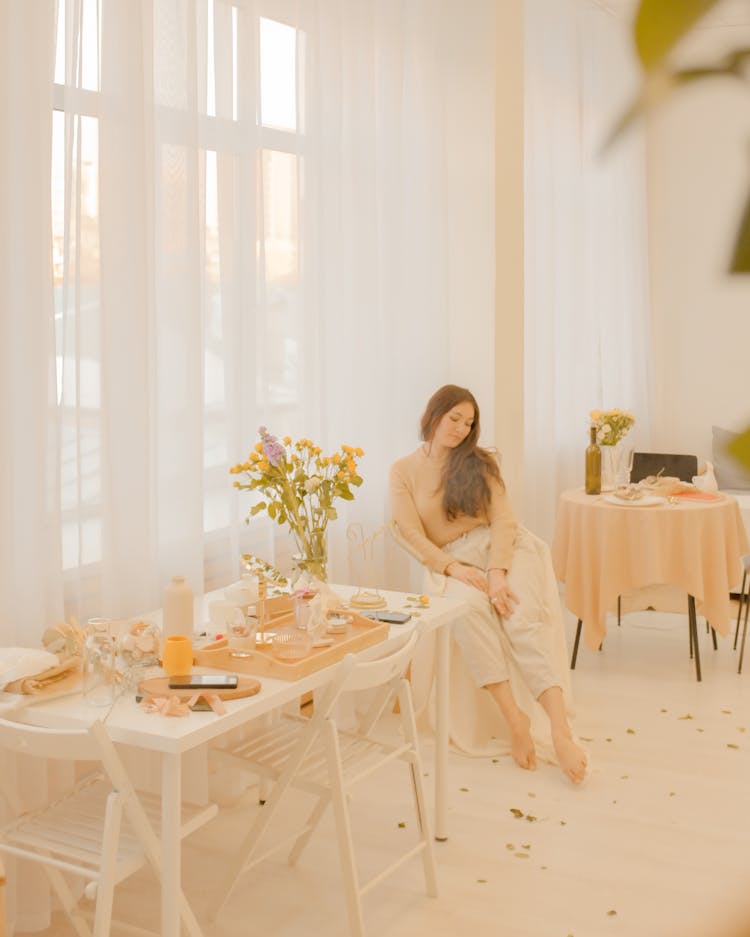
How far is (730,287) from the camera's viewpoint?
0.16m

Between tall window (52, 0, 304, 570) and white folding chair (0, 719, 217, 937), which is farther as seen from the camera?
tall window (52, 0, 304, 570)

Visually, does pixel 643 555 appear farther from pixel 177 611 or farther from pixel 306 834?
pixel 177 611

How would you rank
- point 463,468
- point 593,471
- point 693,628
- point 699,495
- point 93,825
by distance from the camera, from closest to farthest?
point 93,825 → point 463,468 → point 693,628 → point 593,471 → point 699,495

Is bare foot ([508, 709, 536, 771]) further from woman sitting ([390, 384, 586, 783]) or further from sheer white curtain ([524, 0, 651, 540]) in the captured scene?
sheer white curtain ([524, 0, 651, 540])

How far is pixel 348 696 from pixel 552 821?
1104 millimetres

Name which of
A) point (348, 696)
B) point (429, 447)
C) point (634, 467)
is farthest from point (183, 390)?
point (634, 467)

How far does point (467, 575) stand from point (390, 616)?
98cm

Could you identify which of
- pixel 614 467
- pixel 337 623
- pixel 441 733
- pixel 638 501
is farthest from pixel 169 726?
pixel 614 467

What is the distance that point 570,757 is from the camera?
13.1ft

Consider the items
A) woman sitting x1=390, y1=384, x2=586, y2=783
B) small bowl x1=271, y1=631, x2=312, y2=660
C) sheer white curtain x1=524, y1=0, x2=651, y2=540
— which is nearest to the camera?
small bowl x1=271, y1=631, x2=312, y2=660

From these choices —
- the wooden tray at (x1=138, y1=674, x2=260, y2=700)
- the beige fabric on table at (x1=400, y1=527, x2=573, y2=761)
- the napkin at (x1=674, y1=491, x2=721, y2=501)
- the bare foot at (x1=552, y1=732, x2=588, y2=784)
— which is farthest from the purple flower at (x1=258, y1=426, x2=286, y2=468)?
the napkin at (x1=674, y1=491, x2=721, y2=501)

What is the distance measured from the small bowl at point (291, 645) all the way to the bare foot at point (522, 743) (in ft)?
4.17

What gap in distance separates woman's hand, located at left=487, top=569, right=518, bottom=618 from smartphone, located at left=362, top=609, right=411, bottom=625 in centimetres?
87

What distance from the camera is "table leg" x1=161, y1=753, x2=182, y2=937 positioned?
2.40m
